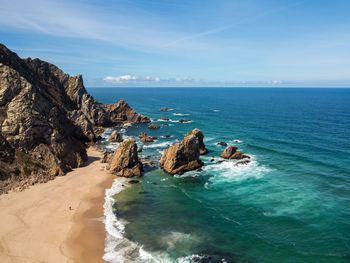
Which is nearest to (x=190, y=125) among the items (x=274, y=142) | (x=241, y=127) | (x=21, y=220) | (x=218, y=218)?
(x=241, y=127)

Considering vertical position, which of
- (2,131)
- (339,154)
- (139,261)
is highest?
(2,131)

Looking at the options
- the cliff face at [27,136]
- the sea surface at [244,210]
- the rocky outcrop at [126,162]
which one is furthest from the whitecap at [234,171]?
the cliff face at [27,136]

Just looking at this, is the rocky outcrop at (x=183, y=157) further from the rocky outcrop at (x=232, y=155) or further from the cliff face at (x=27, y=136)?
the cliff face at (x=27, y=136)

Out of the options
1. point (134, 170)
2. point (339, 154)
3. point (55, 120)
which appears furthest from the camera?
point (339, 154)

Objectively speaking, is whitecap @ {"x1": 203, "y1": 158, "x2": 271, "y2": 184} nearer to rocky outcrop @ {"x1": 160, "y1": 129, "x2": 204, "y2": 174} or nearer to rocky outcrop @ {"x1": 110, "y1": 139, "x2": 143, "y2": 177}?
rocky outcrop @ {"x1": 160, "y1": 129, "x2": 204, "y2": 174}

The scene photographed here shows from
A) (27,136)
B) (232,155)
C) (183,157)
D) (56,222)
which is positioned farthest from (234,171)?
(27,136)

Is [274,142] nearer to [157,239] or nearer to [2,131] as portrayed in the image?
[157,239]

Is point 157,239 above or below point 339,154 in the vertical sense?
below
